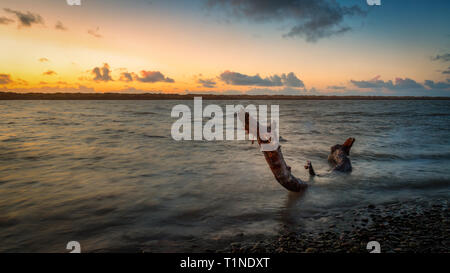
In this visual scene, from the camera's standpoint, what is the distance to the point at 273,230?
17.7 feet

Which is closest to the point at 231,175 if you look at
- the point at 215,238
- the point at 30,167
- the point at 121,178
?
the point at 121,178

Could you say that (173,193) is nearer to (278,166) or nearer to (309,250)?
(278,166)

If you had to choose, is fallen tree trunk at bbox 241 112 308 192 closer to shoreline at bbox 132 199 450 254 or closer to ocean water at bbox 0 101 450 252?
ocean water at bbox 0 101 450 252

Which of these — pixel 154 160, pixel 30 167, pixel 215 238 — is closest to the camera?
pixel 215 238

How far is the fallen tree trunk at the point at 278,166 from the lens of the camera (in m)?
6.46

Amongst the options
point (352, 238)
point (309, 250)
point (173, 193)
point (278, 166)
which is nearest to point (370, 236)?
point (352, 238)

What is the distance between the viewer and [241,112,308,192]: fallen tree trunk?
6457 millimetres

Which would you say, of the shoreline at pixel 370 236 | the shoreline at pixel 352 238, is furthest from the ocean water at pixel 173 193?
the shoreline at pixel 370 236

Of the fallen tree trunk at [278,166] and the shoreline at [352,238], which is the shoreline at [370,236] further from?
the fallen tree trunk at [278,166]

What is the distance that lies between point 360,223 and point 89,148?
16.7m

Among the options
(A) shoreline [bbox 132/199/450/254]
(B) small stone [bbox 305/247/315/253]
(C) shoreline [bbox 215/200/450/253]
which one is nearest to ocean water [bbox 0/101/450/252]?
(A) shoreline [bbox 132/199/450/254]
